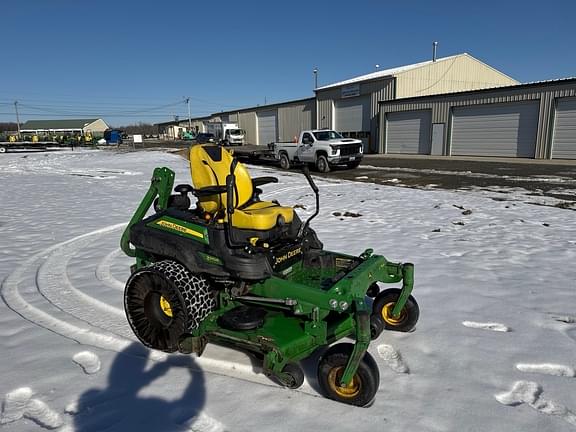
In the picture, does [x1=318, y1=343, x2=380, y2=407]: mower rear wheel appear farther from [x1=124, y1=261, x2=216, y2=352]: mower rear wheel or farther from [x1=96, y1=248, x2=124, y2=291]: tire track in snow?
[x1=96, y1=248, x2=124, y2=291]: tire track in snow

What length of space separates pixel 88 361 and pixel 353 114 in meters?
34.0

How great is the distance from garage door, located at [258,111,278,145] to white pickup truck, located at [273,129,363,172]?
2651 cm

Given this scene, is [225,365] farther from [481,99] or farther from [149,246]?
[481,99]

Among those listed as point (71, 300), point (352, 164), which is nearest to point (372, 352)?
point (71, 300)

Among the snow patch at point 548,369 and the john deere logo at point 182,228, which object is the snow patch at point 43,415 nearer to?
the john deere logo at point 182,228

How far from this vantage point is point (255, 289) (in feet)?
10.5

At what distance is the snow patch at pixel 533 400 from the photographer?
2535 mm

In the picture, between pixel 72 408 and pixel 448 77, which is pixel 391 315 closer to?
pixel 72 408

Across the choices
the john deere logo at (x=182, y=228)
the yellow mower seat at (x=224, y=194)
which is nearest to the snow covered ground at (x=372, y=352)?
the john deere logo at (x=182, y=228)

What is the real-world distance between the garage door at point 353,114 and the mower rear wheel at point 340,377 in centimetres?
3237

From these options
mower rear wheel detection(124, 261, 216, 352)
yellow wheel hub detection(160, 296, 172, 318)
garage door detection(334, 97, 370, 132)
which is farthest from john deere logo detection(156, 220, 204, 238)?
garage door detection(334, 97, 370, 132)

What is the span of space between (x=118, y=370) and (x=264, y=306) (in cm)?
117

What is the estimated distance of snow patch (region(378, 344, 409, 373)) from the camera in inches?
121

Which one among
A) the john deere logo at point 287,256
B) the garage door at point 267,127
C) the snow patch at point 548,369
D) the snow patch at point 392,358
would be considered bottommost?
the snow patch at point 392,358
